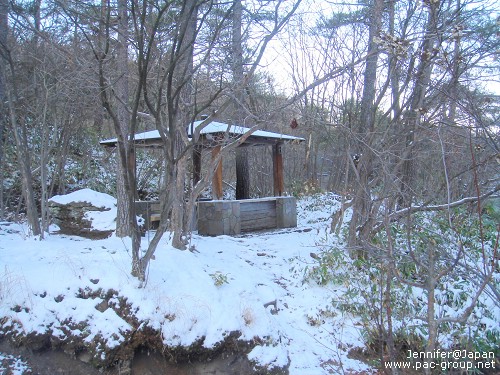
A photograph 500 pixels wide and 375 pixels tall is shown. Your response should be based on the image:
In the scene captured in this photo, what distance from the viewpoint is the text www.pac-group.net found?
2.96 m

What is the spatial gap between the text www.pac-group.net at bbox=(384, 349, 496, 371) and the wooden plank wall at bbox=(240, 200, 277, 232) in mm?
5804

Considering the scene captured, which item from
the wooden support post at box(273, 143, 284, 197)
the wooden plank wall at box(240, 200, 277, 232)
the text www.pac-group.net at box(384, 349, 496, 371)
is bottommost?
the text www.pac-group.net at box(384, 349, 496, 371)

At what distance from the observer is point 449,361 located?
3.28 m

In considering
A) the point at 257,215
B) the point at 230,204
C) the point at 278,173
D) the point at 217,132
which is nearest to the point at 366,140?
the point at 217,132

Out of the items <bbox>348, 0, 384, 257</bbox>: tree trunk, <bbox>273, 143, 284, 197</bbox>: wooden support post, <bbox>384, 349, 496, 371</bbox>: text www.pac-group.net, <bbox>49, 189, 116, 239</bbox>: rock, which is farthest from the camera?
<bbox>273, 143, 284, 197</bbox>: wooden support post

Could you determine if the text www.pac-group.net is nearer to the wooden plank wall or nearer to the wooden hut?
the wooden hut

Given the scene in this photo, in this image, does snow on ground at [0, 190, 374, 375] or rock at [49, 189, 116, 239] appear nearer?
snow on ground at [0, 190, 374, 375]

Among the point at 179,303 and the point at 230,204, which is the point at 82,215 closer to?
the point at 230,204

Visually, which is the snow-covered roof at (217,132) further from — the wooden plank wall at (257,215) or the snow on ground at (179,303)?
the snow on ground at (179,303)

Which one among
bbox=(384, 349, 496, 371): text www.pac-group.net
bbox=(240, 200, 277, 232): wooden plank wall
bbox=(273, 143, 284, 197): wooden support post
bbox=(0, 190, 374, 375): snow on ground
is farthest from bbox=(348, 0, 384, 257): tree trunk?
bbox=(273, 143, 284, 197): wooden support post

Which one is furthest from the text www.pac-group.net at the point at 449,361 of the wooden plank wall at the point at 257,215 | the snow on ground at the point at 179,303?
the wooden plank wall at the point at 257,215

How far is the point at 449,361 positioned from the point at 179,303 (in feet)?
7.93

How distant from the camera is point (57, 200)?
328 inches

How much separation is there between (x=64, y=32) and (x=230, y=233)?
478 cm
